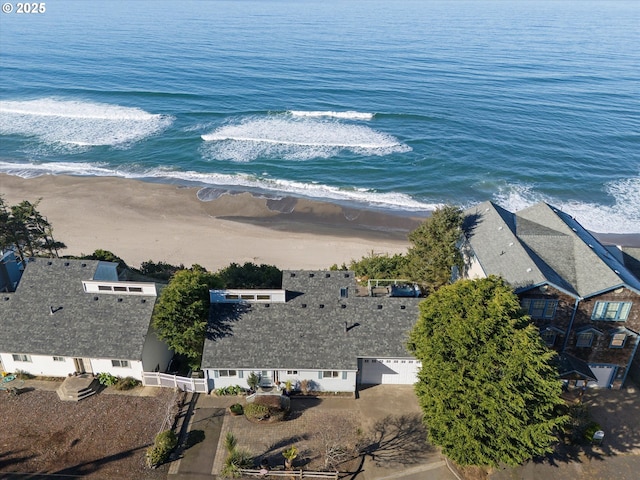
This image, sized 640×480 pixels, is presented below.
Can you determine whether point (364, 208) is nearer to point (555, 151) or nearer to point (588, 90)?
point (555, 151)

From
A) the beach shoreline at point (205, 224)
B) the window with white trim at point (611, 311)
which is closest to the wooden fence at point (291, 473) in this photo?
the window with white trim at point (611, 311)

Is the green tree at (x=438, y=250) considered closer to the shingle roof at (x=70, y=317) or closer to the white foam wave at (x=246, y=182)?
the shingle roof at (x=70, y=317)

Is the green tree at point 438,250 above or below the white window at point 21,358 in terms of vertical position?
above

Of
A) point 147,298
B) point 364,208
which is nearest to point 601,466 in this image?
point 147,298

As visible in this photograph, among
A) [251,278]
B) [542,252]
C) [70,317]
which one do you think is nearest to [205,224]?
[251,278]

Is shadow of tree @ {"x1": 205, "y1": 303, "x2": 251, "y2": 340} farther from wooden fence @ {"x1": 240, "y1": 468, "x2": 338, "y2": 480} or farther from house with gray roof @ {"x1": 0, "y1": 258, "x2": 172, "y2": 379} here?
wooden fence @ {"x1": 240, "y1": 468, "x2": 338, "y2": 480}

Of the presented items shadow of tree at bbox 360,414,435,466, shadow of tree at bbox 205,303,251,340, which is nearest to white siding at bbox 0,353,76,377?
shadow of tree at bbox 205,303,251,340
